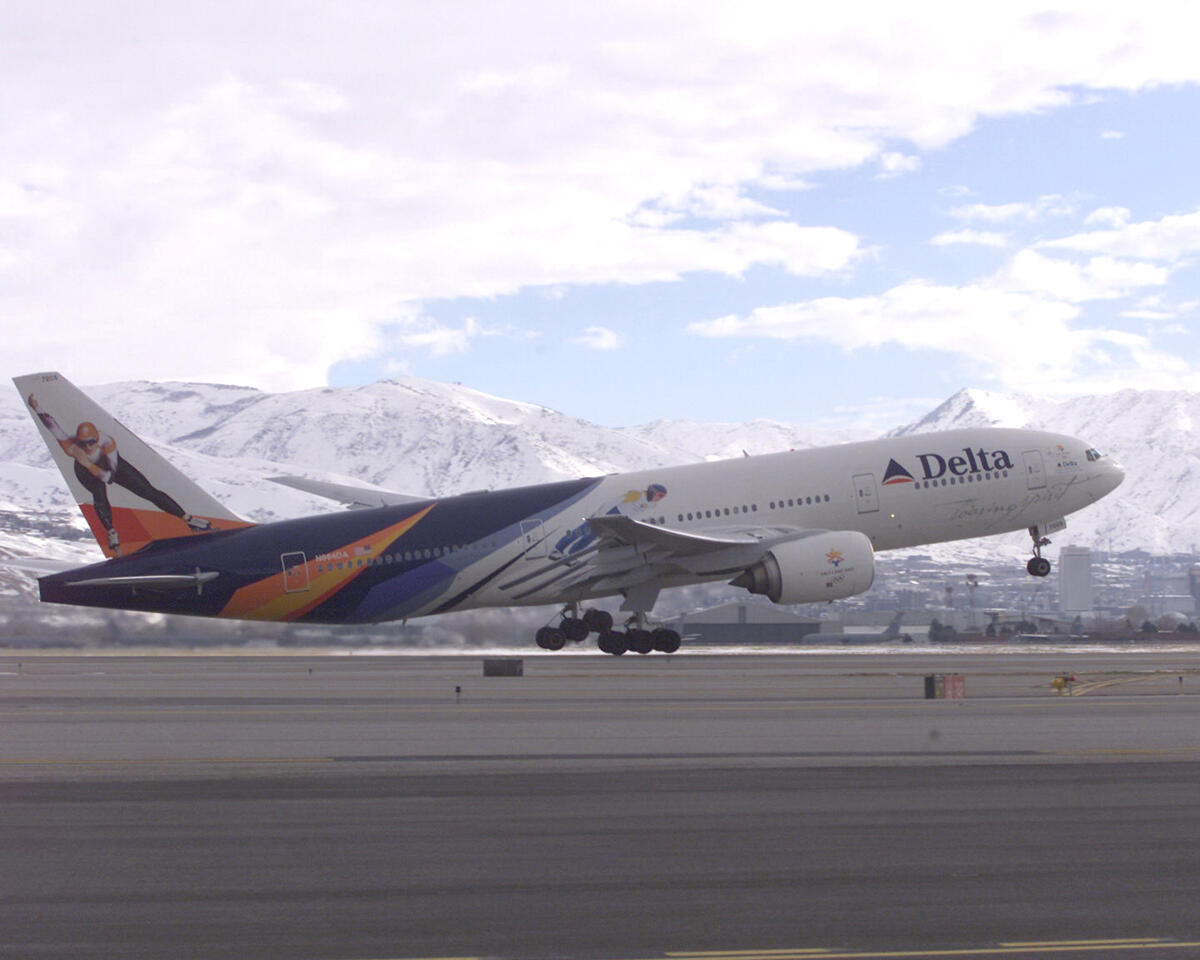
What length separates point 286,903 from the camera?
11.1m

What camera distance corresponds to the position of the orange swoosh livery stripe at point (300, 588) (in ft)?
142

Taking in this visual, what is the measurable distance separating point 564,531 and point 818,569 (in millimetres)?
7822

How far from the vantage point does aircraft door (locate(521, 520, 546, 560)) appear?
45.0 meters

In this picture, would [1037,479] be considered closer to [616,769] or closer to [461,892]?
[616,769]

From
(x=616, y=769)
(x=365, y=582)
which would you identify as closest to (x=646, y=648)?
(x=365, y=582)

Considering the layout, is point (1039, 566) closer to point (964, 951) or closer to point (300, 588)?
point (300, 588)

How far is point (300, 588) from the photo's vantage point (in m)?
43.6

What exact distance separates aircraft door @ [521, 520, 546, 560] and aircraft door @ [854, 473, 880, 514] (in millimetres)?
9961

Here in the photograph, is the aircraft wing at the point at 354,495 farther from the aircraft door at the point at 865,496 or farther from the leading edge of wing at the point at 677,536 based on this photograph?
the aircraft door at the point at 865,496

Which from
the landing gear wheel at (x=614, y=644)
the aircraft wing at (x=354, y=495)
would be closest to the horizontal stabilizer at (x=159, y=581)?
the aircraft wing at (x=354, y=495)

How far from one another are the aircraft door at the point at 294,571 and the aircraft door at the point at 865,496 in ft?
56.3

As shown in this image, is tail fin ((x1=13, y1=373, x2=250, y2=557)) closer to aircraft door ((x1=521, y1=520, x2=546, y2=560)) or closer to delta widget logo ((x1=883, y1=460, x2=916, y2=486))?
aircraft door ((x1=521, y1=520, x2=546, y2=560))

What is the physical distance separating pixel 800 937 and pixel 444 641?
42.7 m

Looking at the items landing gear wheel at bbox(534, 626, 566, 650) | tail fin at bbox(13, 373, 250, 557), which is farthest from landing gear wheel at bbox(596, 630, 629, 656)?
tail fin at bbox(13, 373, 250, 557)
